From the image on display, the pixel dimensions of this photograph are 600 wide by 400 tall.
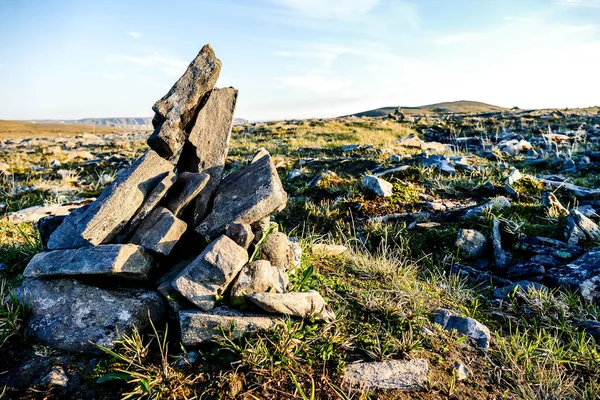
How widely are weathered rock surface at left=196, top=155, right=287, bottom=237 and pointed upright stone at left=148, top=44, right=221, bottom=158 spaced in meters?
0.81

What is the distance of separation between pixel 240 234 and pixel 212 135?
4.84 ft

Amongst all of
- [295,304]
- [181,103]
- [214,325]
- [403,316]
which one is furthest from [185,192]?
[403,316]

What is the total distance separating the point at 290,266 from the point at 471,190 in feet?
18.6

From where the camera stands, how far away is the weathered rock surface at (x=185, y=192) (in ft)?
12.6

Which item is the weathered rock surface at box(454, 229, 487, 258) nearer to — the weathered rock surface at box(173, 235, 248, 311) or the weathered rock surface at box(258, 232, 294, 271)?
the weathered rock surface at box(258, 232, 294, 271)

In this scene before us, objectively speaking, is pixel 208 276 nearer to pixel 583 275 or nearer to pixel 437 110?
pixel 583 275

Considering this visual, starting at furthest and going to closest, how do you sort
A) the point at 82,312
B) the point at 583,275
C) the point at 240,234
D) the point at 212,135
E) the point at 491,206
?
the point at 491,206, the point at 583,275, the point at 212,135, the point at 240,234, the point at 82,312

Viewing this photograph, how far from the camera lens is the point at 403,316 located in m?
3.48

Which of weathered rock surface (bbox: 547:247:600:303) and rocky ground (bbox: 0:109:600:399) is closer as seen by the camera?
rocky ground (bbox: 0:109:600:399)

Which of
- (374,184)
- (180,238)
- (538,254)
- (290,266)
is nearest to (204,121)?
(180,238)

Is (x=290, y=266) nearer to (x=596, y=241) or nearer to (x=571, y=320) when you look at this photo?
(x=571, y=320)

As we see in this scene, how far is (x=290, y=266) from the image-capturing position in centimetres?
387

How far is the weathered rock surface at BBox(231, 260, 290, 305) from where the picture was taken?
3129 millimetres

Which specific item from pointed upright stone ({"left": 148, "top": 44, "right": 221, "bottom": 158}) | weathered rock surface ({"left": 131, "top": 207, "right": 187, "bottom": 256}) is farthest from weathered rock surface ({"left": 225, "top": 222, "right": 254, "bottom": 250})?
pointed upright stone ({"left": 148, "top": 44, "right": 221, "bottom": 158})
